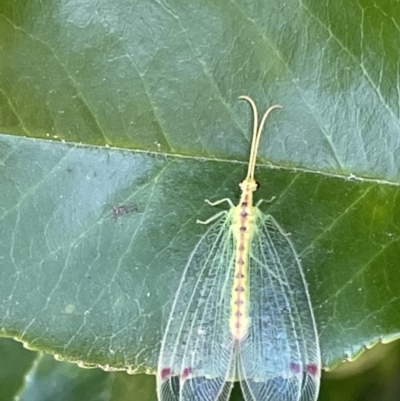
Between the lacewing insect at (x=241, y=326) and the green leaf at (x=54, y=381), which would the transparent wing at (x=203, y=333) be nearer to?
the lacewing insect at (x=241, y=326)

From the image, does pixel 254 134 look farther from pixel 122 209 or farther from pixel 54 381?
pixel 54 381

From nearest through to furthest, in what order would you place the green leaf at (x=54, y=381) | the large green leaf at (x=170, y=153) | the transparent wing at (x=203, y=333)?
1. the large green leaf at (x=170, y=153)
2. the transparent wing at (x=203, y=333)
3. the green leaf at (x=54, y=381)

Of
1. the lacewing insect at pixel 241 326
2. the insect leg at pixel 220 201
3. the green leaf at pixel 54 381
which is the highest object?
the insect leg at pixel 220 201

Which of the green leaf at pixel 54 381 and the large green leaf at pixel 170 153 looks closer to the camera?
the large green leaf at pixel 170 153

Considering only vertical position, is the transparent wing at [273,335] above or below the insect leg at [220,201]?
below

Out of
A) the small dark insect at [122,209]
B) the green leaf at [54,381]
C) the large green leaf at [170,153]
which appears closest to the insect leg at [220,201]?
the large green leaf at [170,153]

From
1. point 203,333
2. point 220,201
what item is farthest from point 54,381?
point 220,201

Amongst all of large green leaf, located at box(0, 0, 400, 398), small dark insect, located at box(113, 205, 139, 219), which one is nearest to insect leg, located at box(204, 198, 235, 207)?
large green leaf, located at box(0, 0, 400, 398)
